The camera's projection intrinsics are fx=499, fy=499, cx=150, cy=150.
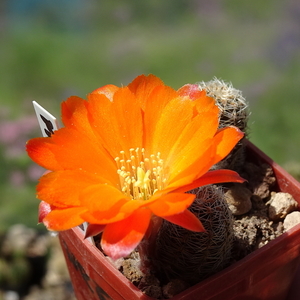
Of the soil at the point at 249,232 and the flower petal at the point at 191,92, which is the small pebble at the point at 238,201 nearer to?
the soil at the point at 249,232

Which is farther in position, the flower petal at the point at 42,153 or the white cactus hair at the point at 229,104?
the white cactus hair at the point at 229,104

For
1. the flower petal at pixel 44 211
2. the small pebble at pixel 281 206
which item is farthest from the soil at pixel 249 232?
the flower petal at pixel 44 211

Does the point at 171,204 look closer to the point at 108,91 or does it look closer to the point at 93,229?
the point at 93,229

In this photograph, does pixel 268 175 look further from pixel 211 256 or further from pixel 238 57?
pixel 238 57

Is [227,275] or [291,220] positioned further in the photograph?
[291,220]

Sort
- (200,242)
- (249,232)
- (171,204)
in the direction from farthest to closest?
(249,232)
(200,242)
(171,204)

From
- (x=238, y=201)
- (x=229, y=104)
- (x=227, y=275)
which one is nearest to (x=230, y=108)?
(x=229, y=104)

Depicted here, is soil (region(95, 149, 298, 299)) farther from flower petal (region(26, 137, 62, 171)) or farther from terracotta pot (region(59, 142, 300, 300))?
flower petal (region(26, 137, 62, 171))

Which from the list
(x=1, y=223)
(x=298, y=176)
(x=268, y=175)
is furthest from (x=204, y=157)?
(x=1, y=223)
